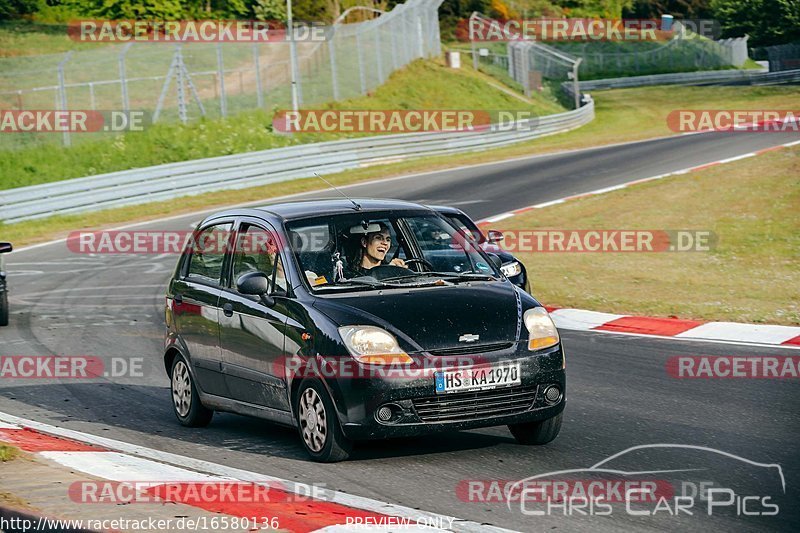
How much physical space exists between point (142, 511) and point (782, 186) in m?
20.2

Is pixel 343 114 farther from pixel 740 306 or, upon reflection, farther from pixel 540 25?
pixel 540 25

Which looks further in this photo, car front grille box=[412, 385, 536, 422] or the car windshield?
Result: the car windshield

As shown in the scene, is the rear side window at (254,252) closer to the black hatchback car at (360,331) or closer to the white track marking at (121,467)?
the black hatchback car at (360,331)

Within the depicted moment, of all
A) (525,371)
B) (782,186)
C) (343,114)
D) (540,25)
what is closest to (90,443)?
(525,371)

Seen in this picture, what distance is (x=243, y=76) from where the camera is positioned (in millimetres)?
→ 47156

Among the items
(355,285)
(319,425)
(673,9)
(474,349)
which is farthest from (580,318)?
(673,9)

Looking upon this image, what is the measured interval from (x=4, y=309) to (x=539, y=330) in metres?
9.45

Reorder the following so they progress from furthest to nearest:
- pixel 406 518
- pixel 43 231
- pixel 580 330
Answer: pixel 43 231 < pixel 580 330 < pixel 406 518

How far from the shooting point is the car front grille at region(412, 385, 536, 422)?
757cm

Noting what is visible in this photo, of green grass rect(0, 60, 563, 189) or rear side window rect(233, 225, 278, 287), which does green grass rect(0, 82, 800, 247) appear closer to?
green grass rect(0, 60, 563, 189)

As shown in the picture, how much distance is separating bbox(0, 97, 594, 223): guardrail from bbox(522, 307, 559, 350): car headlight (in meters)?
22.0

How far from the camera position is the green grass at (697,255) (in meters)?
15.0

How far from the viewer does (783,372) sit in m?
10.5

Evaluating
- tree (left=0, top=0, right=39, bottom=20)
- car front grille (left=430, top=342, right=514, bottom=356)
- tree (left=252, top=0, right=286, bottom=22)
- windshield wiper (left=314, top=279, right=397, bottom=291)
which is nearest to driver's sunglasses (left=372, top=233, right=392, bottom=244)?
windshield wiper (left=314, top=279, right=397, bottom=291)
